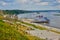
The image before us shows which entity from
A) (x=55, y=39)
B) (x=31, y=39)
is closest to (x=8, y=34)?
(x=31, y=39)

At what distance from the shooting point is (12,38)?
5.98 m

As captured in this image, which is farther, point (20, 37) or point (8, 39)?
point (20, 37)

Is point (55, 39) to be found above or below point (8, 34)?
below

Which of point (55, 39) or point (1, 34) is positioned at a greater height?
point (1, 34)

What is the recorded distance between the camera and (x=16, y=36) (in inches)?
246

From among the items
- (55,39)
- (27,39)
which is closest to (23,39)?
(27,39)

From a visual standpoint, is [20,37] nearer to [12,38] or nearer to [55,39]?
[12,38]

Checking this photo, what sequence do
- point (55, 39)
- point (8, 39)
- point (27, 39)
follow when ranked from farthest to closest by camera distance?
point (55, 39)
point (27, 39)
point (8, 39)

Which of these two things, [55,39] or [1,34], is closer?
[1,34]

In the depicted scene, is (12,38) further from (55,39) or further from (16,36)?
(55,39)

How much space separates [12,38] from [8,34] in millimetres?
333

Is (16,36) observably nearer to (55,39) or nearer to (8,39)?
(8,39)

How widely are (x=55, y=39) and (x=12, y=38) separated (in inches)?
72.3

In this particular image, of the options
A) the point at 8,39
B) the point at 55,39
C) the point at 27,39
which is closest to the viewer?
the point at 8,39
